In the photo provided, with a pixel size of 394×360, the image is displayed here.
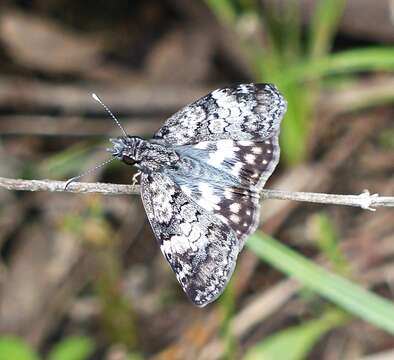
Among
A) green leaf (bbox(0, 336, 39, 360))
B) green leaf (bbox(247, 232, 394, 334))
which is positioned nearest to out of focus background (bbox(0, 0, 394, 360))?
green leaf (bbox(0, 336, 39, 360))

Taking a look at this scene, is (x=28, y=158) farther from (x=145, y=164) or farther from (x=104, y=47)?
(x=145, y=164)

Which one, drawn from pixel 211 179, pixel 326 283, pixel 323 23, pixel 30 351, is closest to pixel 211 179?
pixel 211 179

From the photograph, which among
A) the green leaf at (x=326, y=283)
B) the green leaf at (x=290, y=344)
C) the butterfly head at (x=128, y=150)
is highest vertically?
the butterfly head at (x=128, y=150)

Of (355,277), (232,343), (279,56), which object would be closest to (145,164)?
(232,343)

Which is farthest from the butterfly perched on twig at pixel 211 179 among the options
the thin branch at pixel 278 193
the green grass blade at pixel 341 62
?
the green grass blade at pixel 341 62

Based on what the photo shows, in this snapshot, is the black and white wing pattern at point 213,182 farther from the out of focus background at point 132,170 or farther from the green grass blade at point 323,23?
the green grass blade at point 323,23

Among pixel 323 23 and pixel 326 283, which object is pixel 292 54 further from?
pixel 326 283
